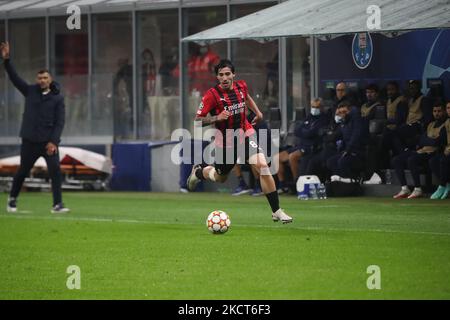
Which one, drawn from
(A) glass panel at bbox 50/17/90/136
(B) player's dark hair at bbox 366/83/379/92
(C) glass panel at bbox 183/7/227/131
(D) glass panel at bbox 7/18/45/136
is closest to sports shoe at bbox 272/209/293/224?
(B) player's dark hair at bbox 366/83/379/92

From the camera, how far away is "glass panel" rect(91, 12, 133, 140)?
3000 centimetres

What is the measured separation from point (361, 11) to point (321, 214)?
4105 millimetres

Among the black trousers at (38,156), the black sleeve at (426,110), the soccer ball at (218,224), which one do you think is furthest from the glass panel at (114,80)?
the soccer ball at (218,224)

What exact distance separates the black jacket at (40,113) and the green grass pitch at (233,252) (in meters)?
1.27

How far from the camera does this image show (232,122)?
16281 mm

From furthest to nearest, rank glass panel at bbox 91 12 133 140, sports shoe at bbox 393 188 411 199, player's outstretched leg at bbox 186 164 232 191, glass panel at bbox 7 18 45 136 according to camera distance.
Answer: glass panel at bbox 7 18 45 136 < glass panel at bbox 91 12 133 140 < sports shoe at bbox 393 188 411 199 < player's outstretched leg at bbox 186 164 232 191

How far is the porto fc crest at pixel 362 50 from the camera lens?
84.1 feet

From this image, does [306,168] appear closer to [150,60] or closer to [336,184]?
[336,184]

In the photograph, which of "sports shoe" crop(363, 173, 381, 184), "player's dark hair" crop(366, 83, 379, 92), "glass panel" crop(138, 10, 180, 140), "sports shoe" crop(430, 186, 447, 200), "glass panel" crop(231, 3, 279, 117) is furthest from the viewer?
"glass panel" crop(138, 10, 180, 140)

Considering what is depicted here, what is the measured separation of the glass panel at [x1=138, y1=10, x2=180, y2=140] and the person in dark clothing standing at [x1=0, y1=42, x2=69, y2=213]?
29.9ft

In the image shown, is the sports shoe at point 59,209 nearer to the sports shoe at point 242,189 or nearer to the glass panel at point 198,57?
the sports shoe at point 242,189

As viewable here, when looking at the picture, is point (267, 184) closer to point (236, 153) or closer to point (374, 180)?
point (236, 153)

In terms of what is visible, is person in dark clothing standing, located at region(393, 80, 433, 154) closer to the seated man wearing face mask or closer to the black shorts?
the seated man wearing face mask

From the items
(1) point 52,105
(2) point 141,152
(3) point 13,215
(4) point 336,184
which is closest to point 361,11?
(4) point 336,184
